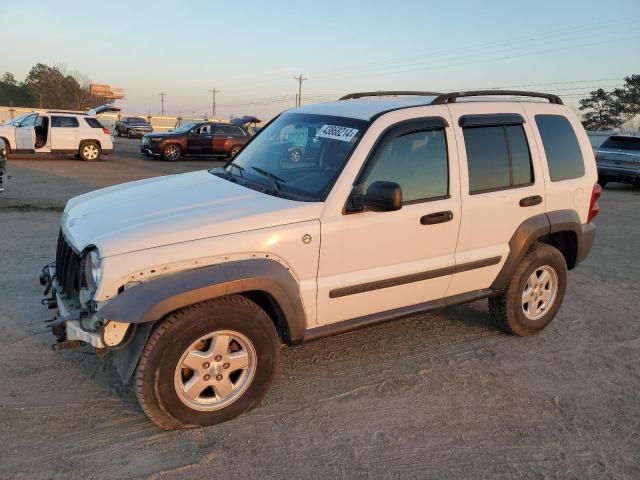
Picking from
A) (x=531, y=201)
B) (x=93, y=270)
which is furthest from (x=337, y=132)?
(x=93, y=270)

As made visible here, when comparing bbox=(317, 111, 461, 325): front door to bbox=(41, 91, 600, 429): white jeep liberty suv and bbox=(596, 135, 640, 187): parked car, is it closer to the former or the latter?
bbox=(41, 91, 600, 429): white jeep liberty suv

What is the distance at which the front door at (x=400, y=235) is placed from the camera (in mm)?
3488

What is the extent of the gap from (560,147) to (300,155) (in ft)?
7.47

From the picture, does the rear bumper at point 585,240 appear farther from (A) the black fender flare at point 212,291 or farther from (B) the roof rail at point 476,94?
(A) the black fender flare at point 212,291

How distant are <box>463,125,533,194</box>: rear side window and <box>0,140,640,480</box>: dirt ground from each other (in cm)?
136

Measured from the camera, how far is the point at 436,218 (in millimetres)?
3816

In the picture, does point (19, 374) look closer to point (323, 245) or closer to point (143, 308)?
point (143, 308)

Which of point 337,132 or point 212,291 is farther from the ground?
point 337,132

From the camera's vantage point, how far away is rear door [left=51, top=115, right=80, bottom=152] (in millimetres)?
18500

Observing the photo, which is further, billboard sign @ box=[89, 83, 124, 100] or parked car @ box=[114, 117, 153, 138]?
billboard sign @ box=[89, 83, 124, 100]

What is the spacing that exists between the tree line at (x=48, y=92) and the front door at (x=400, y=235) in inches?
2699

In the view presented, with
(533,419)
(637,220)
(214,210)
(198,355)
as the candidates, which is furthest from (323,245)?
(637,220)

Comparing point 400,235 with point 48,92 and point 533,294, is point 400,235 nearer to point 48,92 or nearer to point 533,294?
point 533,294

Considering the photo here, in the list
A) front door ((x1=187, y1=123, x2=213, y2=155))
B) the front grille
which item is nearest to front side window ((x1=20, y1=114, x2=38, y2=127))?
front door ((x1=187, y1=123, x2=213, y2=155))
